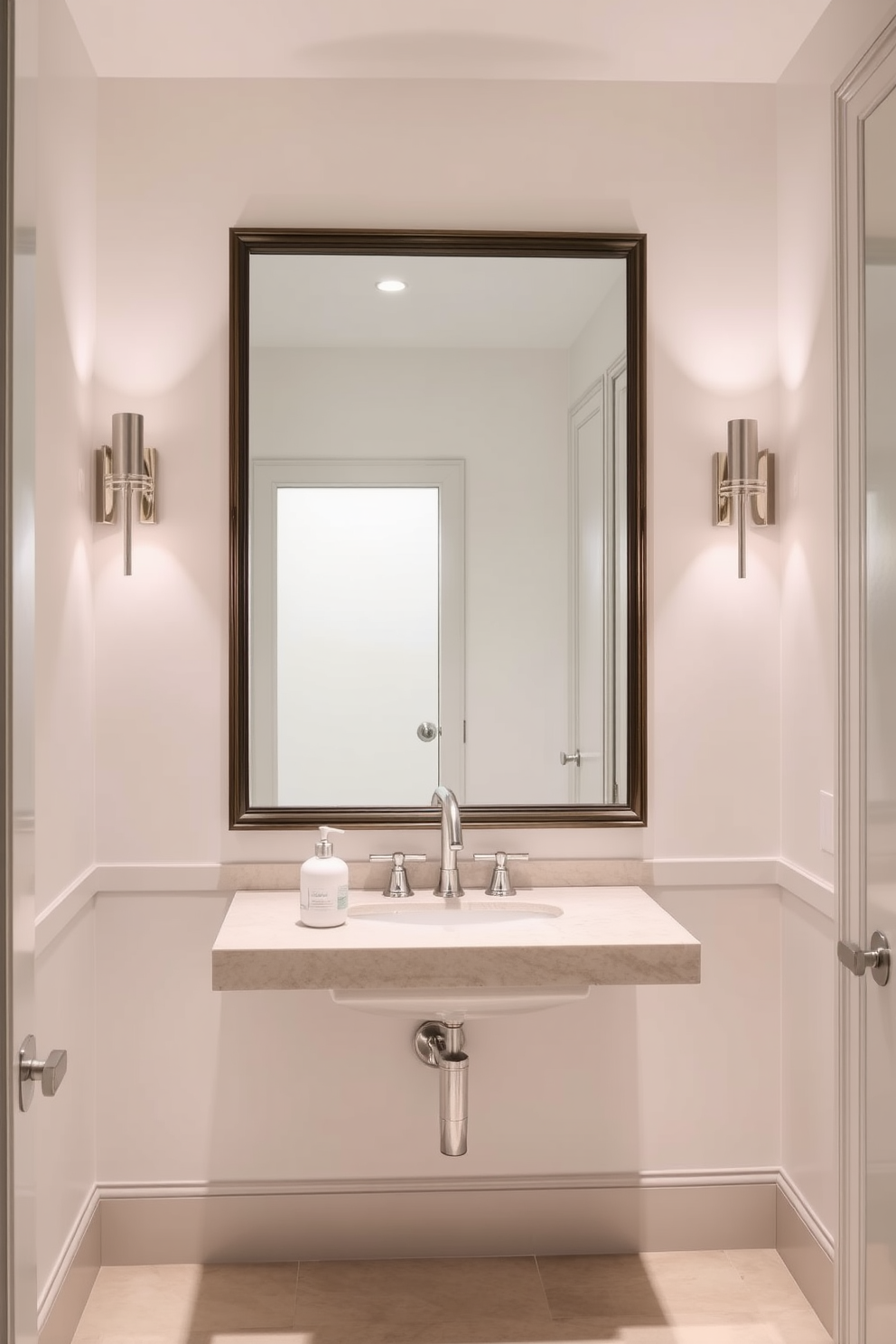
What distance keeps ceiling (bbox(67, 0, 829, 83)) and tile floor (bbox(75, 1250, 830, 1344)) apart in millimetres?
2531

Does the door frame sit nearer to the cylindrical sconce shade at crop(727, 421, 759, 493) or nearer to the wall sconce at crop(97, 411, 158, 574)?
the wall sconce at crop(97, 411, 158, 574)

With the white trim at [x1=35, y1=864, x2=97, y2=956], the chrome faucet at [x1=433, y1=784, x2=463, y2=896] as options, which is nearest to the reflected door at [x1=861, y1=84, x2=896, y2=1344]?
the chrome faucet at [x1=433, y1=784, x2=463, y2=896]

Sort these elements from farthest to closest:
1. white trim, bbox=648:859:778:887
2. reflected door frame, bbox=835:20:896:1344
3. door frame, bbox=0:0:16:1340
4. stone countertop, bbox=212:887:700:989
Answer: white trim, bbox=648:859:778:887, stone countertop, bbox=212:887:700:989, reflected door frame, bbox=835:20:896:1344, door frame, bbox=0:0:16:1340

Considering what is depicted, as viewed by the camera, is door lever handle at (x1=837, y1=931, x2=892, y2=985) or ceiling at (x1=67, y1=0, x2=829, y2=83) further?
A: ceiling at (x1=67, y1=0, x2=829, y2=83)

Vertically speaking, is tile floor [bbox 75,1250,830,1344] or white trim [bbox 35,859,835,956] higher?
white trim [bbox 35,859,835,956]

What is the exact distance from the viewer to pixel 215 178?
2.34 meters

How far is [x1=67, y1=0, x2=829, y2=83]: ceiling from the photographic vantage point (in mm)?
2090

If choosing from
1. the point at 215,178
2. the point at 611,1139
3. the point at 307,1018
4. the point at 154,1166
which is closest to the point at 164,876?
the point at 307,1018

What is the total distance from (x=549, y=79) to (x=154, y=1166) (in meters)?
2.49

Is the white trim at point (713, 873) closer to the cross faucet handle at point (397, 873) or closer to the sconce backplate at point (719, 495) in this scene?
the cross faucet handle at point (397, 873)

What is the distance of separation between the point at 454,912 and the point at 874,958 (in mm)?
903

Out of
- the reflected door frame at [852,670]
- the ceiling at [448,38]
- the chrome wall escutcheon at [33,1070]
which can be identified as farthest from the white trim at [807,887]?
the ceiling at [448,38]

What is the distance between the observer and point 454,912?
226 centimetres

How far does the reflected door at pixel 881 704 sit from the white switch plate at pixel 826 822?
0.46 m
